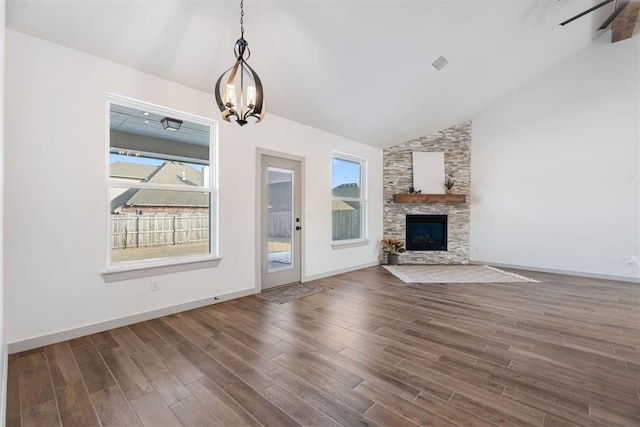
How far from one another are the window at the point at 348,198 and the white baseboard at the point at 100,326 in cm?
286

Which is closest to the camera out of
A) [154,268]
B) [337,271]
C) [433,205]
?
[154,268]

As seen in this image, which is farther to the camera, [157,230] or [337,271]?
[337,271]

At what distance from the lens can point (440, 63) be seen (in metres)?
4.45

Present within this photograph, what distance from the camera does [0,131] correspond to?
Answer: 1.92 metres

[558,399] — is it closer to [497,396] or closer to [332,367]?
[497,396]

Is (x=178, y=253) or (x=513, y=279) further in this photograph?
(x=513, y=279)

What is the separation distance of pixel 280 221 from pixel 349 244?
1.88 meters

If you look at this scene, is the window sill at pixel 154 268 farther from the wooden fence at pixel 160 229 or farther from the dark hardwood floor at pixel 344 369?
the dark hardwood floor at pixel 344 369

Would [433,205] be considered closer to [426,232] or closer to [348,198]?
[426,232]

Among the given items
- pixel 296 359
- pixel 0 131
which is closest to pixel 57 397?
pixel 296 359

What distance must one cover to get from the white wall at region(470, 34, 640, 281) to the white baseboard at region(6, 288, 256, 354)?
615cm

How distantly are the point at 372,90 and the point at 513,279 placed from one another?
424 cm

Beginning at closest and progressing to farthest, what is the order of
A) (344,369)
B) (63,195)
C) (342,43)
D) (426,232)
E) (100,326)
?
1. (344,369)
2. (63,195)
3. (100,326)
4. (342,43)
5. (426,232)

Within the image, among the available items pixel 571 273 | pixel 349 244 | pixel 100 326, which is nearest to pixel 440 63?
pixel 349 244
